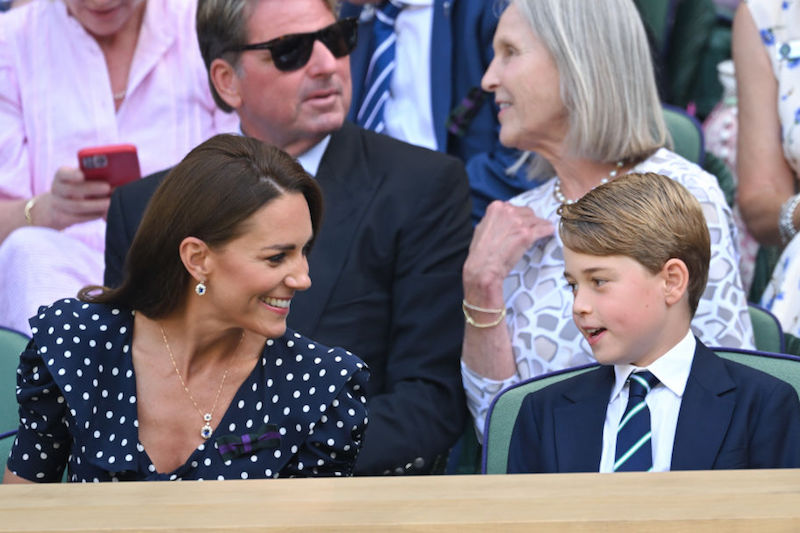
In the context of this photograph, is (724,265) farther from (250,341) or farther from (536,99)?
(250,341)

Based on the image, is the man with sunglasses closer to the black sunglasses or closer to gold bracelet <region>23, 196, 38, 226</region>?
the black sunglasses

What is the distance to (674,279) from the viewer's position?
165 cm

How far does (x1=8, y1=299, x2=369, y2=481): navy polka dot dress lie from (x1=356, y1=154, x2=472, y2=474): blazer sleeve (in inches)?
16.7

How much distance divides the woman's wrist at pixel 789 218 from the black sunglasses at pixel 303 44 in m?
1.12

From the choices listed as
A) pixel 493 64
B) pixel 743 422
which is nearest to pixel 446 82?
pixel 493 64

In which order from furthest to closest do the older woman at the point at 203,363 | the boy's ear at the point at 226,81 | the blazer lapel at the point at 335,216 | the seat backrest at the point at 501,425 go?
1. the boy's ear at the point at 226,81
2. the blazer lapel at the point at 335,216
3. the seat backrest at the point at 501,425
4. the older woman at the point at 203,363

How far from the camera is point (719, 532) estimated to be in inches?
36.4

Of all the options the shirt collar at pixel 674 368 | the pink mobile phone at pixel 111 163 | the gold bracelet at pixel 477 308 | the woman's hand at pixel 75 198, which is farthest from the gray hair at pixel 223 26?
the shirt collar at pixel 674 368

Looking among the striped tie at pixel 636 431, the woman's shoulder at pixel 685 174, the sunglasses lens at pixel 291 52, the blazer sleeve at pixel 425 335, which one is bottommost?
the blazer sleeve at pixel 425 335

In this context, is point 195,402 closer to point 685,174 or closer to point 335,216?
point 335,216

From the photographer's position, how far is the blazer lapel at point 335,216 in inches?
91.1

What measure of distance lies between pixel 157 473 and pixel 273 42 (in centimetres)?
119

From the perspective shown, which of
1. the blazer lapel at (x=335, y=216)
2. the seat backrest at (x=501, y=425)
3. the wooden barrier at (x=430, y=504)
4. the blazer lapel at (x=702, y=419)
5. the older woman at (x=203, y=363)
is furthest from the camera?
the blazer lapel at (x=335, y=216)

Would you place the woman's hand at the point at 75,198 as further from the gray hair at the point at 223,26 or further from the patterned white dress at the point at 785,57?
the patterned white dress at the point at 785,57
